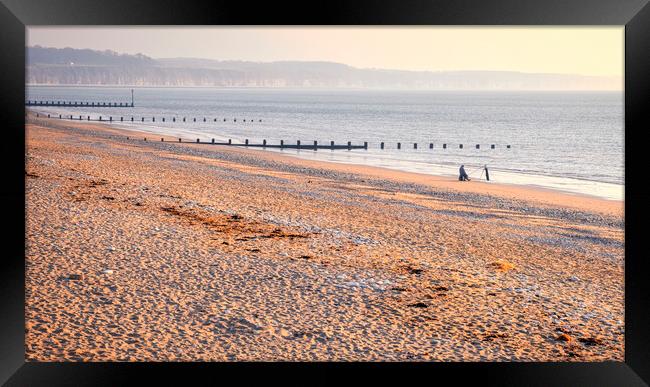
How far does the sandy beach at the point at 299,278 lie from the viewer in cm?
582

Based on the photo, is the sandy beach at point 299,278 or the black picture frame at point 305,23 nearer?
the black picture frame at point 305,23

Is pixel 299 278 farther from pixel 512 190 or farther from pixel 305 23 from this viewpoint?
pixel 512 190

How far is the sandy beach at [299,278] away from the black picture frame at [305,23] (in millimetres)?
450

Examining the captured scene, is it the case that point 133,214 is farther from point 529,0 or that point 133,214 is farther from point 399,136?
point 399,136

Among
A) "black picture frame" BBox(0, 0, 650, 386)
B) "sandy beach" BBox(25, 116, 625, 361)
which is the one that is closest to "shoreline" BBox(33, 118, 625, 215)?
"sandy beach" BBox(25, 116, 625, 361)

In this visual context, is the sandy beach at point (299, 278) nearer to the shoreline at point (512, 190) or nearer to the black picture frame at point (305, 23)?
the black picture frame at point (305, 23)

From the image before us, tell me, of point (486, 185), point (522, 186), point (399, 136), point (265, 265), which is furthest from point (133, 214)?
point (399, 136)

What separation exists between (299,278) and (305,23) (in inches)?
131

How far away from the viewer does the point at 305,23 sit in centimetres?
507

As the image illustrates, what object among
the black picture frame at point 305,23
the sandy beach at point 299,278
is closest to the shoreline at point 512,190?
the sandy beach at point 299,278

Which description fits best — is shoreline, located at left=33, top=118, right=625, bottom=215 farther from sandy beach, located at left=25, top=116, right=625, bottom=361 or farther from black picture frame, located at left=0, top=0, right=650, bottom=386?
black picture frame, located at left=0, top=0, right=650, bottom=386

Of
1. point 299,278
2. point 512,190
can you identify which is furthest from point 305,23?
point 512,190

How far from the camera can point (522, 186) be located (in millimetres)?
22078
